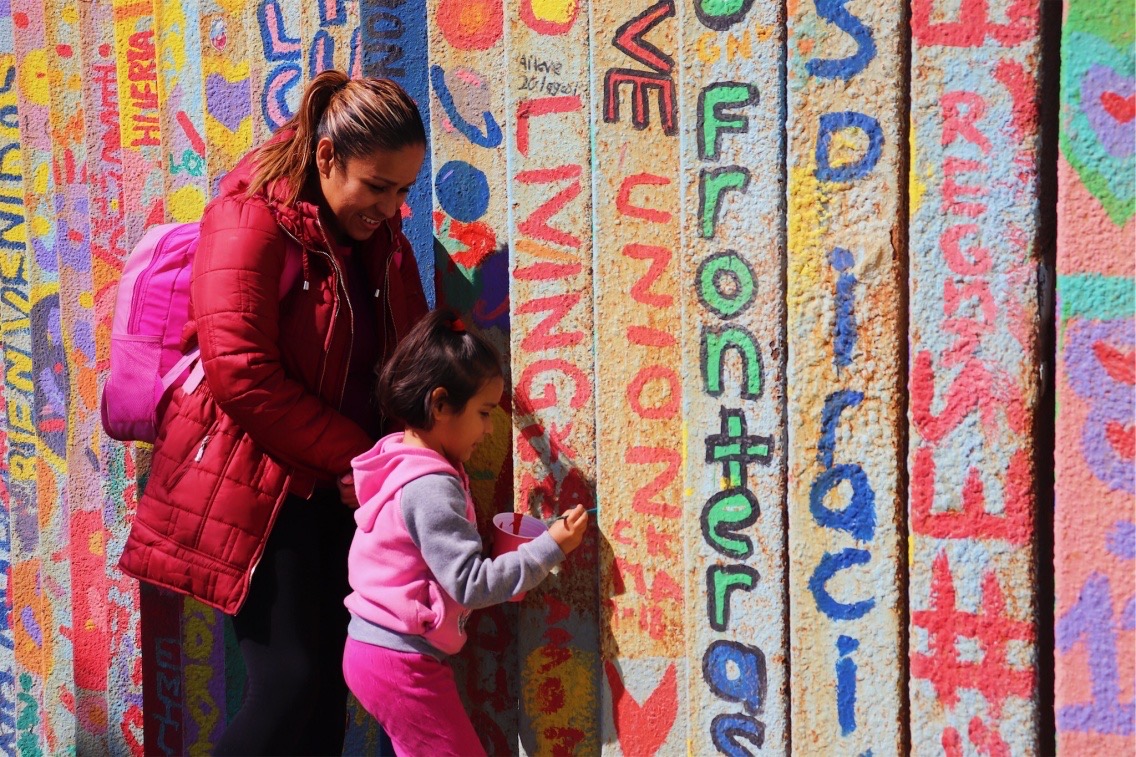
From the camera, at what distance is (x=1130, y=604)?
251 centimetres

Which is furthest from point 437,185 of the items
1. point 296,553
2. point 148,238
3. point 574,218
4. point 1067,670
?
point 1067,670

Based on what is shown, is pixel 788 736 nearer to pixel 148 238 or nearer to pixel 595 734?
pixel 595 734

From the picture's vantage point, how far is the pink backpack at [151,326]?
3.14 metres

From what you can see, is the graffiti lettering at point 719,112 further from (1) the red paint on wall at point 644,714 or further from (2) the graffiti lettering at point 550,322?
(1) the red paint on wall at point 644,714

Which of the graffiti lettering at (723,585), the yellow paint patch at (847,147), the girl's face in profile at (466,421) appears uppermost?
the yellow paint patch at (847,147)

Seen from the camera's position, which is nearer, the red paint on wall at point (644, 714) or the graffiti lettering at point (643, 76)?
the graffiti lettering at point (643, 76)

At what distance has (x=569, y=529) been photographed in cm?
292

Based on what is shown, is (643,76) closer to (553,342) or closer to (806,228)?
(806,228)

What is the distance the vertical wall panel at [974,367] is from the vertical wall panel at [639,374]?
1.90ft

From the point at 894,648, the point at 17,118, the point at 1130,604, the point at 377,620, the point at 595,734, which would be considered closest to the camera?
the point at 1130,604

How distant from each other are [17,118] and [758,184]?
264 cm

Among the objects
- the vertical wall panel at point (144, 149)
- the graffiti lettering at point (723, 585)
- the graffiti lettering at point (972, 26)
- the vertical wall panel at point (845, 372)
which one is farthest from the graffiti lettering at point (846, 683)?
the vertical wall panel at point (144, 149)

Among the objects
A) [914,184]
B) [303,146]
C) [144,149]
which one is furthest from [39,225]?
[914,184]

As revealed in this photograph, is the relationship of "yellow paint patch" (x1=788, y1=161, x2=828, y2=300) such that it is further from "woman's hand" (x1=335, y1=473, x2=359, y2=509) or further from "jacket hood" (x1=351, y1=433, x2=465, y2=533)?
"woman's hand" (x1=335, y1=473, x2=359, y2=509)
